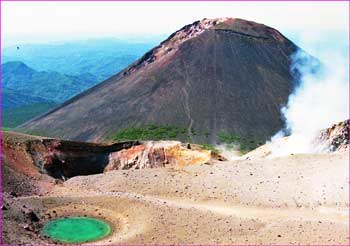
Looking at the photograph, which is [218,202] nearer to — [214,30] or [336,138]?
[336,138]

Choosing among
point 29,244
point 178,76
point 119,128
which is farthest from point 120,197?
point 178,76

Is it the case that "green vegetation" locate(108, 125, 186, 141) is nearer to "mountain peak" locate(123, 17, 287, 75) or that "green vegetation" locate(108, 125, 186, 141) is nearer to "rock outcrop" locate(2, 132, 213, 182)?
"mountain peak" locate(123, 17, 287, 75)

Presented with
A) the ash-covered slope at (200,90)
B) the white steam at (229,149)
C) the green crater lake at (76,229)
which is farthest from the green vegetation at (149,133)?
the green crater lake at (76,229)

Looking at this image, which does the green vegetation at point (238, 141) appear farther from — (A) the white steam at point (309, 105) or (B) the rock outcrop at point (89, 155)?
(B) the rock outcrop at point (89, 155)

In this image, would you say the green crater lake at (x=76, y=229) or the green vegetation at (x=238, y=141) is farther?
the green vegetation at (x=238, y=141)

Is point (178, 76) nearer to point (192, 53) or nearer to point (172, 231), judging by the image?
point (192, 53)

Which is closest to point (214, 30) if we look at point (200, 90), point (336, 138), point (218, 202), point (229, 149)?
point (200, 90)

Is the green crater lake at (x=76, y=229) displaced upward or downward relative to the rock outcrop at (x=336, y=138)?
downward
